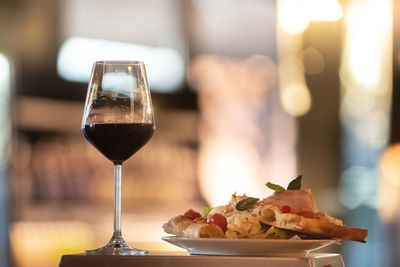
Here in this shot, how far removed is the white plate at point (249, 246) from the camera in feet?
2.86

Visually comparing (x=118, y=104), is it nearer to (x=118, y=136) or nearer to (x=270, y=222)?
(x=118, y=136)

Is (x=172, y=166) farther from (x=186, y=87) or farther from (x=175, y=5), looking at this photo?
(x=175, y=5)

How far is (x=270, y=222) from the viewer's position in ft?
3.07

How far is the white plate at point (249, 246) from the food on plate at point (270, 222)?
2cm

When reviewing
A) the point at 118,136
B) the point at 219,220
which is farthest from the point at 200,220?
the point at 118,136

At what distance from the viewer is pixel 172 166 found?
369cm

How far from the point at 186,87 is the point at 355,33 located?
1670mm

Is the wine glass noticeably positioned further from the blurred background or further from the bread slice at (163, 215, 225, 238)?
the blurred background

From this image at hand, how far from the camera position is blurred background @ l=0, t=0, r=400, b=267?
3074 millimetres

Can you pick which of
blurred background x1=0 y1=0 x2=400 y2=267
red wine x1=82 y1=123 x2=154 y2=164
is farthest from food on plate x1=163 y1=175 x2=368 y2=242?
blurred background x1=0 y1=0 x2=400 y2=267

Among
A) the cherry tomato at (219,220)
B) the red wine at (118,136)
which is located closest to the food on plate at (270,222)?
the cherry tomato at (219,220)

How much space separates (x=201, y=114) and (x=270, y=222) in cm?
300

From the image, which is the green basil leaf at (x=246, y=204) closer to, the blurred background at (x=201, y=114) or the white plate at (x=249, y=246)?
the white plate at (x=249, y=246)

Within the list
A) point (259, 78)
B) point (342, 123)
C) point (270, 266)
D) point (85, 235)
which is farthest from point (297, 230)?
point (342, 123)
